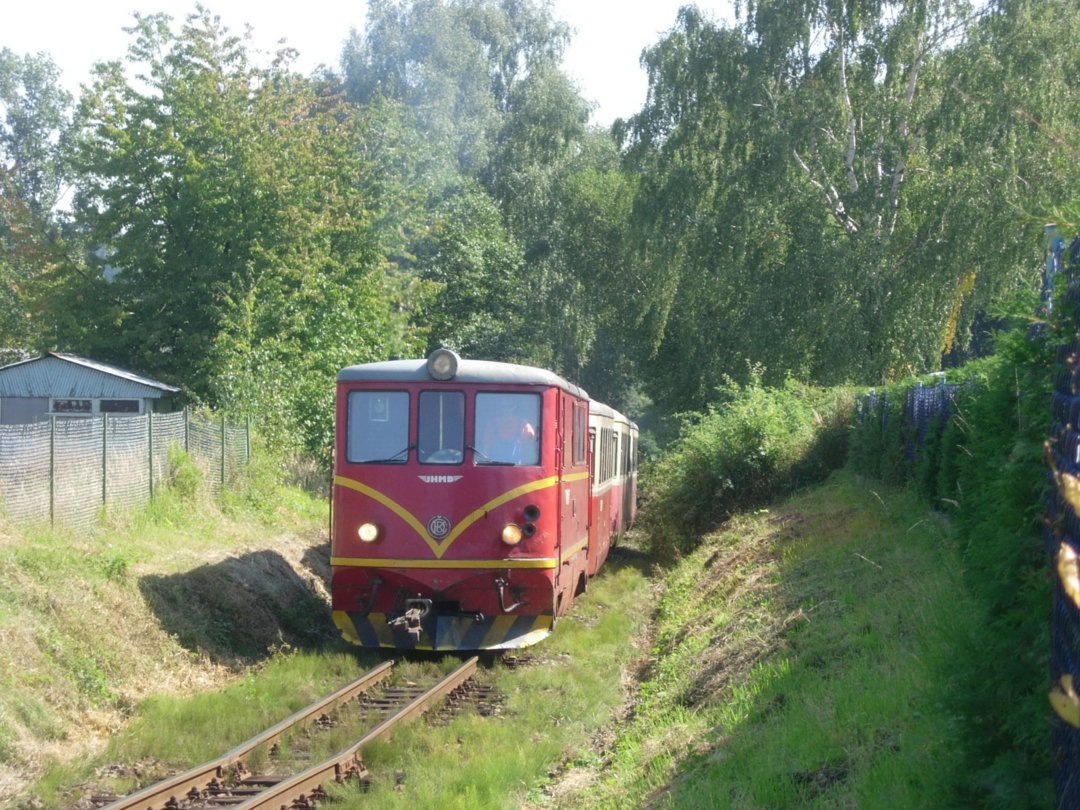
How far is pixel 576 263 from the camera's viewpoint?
3756 centimetres

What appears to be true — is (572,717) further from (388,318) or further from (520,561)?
(388,318)

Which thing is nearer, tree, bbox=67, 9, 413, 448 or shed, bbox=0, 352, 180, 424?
shed, bbox=0, 352, 180, 424

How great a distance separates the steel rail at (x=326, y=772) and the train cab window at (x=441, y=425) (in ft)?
7.82

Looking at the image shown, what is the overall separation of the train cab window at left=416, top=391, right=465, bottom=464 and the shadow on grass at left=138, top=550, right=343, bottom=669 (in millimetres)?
2455

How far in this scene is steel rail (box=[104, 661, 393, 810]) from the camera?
23.1ft

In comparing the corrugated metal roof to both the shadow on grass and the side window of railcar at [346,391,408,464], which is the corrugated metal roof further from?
the side window of railcar at [346,391,408,464]

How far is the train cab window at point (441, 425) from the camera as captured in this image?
11.7m

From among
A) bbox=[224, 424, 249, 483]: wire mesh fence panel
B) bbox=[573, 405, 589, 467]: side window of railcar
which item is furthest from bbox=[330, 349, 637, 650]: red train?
bbox=[224, 424, 249, 483]: wire mesh fence panel

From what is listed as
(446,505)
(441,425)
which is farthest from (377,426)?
(446,505)

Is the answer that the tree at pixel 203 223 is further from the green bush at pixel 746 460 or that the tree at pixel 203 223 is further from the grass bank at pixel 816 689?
the grass bank at pixel 816 689

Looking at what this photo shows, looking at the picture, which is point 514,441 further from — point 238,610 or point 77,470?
point 77,470

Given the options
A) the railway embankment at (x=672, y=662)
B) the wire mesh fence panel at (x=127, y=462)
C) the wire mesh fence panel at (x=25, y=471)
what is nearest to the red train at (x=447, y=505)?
the railway embankment at (x=672, y=662)

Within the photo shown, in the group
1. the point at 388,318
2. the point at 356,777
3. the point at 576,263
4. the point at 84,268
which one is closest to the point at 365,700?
the point at 356,777

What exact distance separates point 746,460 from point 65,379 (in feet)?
39.7
